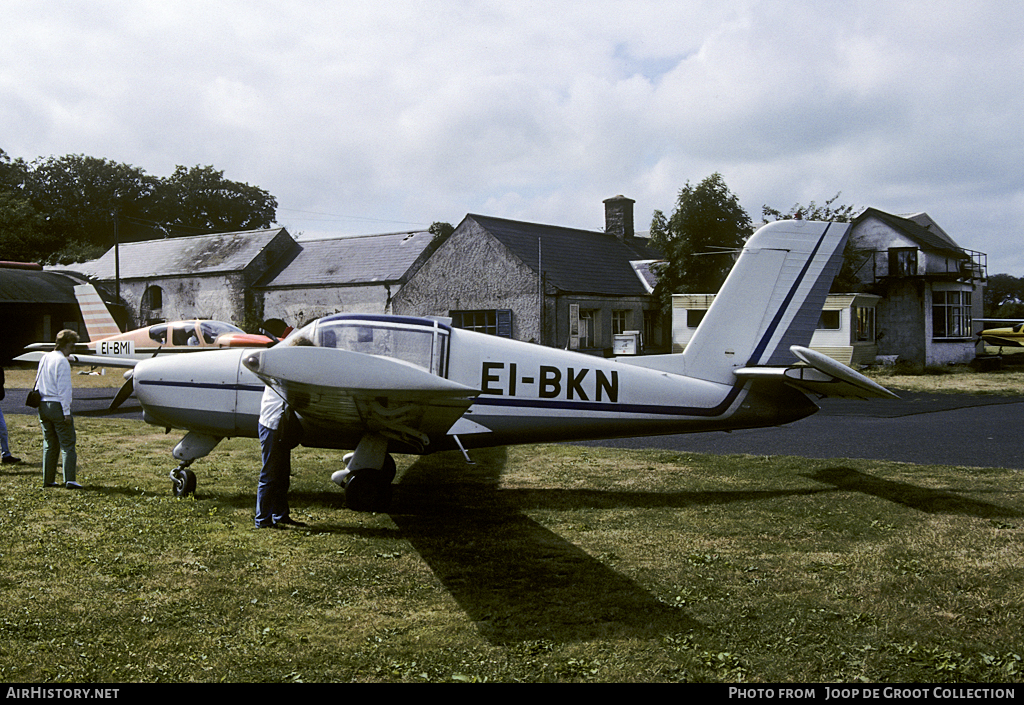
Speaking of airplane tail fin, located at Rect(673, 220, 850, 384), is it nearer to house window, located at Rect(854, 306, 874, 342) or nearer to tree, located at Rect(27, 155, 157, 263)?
house window, located at Rect(854, 306, 874, 342)

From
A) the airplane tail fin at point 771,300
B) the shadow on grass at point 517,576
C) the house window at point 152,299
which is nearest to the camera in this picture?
the shadow on grass at point 517,576

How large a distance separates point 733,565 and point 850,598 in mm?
969

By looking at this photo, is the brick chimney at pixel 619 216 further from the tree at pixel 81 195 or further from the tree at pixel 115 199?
the tree at pixel 81 195

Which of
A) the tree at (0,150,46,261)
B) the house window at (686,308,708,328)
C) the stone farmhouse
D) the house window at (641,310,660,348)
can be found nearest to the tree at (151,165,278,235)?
the tree at (0,150,46,261)

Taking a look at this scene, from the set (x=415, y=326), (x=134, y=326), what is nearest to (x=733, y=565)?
(x=415, y=326)

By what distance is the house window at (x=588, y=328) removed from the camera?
27.9 m

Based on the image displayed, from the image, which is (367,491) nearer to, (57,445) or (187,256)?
(57,445)

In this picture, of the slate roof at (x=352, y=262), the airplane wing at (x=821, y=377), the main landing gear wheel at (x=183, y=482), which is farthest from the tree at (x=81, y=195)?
the airplane wing at (x=821, y=377)

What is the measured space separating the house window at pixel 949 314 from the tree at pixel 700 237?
9.16m

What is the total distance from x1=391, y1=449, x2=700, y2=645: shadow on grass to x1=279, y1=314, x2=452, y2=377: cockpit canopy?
169cm

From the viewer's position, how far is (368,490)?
24.7ft

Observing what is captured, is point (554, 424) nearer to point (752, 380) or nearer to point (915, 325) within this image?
point (752, 380)

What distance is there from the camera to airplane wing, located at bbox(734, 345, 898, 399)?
7270 millimetres

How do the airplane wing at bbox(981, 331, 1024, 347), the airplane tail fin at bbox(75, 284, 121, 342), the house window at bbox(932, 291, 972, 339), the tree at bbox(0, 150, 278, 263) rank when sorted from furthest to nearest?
the tree at bbox(0, 150, 278, 263) → the airplane wing at bbox(981, 331, 1024, 347) → the house window at bbox(932, 291, 972, 339) → the airplane tail fin at bbox(75, 284, 121, 342)
